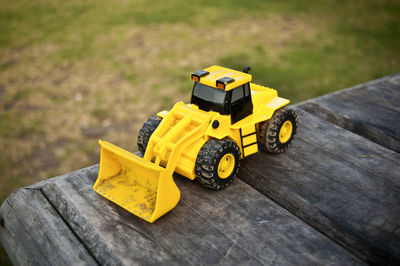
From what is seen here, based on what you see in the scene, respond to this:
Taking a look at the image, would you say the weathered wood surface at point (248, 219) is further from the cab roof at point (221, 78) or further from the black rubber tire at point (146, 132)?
the cab roof at point (221, 78)

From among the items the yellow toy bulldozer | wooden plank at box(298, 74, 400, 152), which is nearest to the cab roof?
the yellow toy bulldozer

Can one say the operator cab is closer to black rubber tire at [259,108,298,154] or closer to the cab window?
the cab window

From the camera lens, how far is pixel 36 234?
2.37 metres

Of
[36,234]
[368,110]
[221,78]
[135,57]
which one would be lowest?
[135,57]

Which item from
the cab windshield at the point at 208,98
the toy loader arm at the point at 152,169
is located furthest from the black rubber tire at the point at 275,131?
the toy loader arm at the point at 152,169

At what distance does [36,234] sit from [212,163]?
1.32m

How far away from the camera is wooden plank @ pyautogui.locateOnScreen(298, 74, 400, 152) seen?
3428 mm

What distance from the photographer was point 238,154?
9.64 feet

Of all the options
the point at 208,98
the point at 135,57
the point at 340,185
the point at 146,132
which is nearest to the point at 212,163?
the point at 208,98

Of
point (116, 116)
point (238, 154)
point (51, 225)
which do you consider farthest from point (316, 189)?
point (116, 116)

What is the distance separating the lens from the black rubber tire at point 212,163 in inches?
106

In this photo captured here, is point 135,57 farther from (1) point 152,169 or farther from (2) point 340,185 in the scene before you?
(2) point 340,185

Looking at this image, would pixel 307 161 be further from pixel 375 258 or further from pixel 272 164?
pixel 375 258

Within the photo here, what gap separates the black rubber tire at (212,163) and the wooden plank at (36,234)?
0.99 meters
